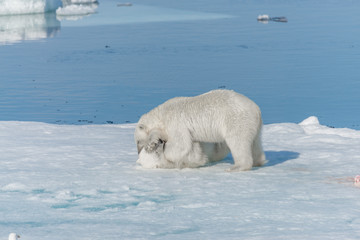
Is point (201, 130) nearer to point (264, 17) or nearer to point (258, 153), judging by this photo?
point (258, 153)

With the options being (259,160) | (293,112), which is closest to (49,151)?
(259,160)

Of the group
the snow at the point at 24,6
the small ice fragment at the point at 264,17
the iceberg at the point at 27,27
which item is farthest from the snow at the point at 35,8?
the small ice fragment at the point at 264,17

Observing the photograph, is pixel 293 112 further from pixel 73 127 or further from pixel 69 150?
pixel 69 150

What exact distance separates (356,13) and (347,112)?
18060mm

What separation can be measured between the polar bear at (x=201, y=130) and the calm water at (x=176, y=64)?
224 inches

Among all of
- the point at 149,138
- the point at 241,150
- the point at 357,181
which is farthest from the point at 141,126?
the point at 357,181

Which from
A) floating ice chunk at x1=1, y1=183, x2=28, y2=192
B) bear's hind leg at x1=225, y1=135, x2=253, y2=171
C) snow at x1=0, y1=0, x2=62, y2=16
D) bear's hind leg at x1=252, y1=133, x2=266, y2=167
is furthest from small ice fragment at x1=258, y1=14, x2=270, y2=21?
floating ice chunk at x1=1, y1=183, x2=28, y2=192

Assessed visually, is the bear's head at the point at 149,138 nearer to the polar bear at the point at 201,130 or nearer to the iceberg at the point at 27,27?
the polar bear at the point at 201,130

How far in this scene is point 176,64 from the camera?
19406 millimetres

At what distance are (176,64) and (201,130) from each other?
1246cm

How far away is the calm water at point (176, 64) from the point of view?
14.2 m

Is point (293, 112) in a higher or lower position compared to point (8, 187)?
lower

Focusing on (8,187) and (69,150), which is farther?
(69,150)

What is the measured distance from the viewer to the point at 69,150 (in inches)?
326
